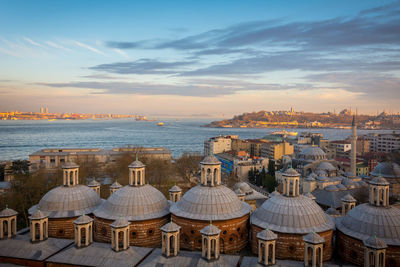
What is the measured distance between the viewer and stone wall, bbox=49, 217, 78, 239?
17688mm

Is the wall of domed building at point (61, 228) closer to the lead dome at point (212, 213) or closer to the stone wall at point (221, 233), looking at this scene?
the lead dome at point (212, 213)

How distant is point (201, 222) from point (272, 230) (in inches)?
137

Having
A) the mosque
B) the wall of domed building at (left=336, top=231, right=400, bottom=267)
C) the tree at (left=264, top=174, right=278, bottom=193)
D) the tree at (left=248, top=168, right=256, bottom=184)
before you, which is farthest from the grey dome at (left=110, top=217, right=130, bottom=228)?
the tree at (left=248, top=168, right=256, bottom=184)

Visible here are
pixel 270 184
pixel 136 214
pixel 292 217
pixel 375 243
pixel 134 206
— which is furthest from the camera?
pixel 270 184

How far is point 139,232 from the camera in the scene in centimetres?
1662

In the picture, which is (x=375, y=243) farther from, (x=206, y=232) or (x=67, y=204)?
(x=67, y=204)

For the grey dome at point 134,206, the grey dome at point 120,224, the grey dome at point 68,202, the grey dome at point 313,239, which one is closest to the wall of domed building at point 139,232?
the grey dome at point 134,206

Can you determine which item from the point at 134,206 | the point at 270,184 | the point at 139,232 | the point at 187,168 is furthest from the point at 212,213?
the point at 187,168

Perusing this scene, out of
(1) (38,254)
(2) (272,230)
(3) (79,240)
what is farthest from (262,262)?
(1) (38,254)

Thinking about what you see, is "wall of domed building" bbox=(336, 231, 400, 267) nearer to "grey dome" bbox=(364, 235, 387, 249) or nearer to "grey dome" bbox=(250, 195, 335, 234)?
"grey dome" bbox=(250, 195, 335, 234)

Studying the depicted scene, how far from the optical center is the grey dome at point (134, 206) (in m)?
16.8

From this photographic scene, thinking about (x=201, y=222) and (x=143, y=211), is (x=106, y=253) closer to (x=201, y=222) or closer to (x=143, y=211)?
(x=143, y=211)

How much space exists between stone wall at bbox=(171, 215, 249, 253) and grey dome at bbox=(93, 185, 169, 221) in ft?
5.34

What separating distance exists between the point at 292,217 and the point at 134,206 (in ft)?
27.4
